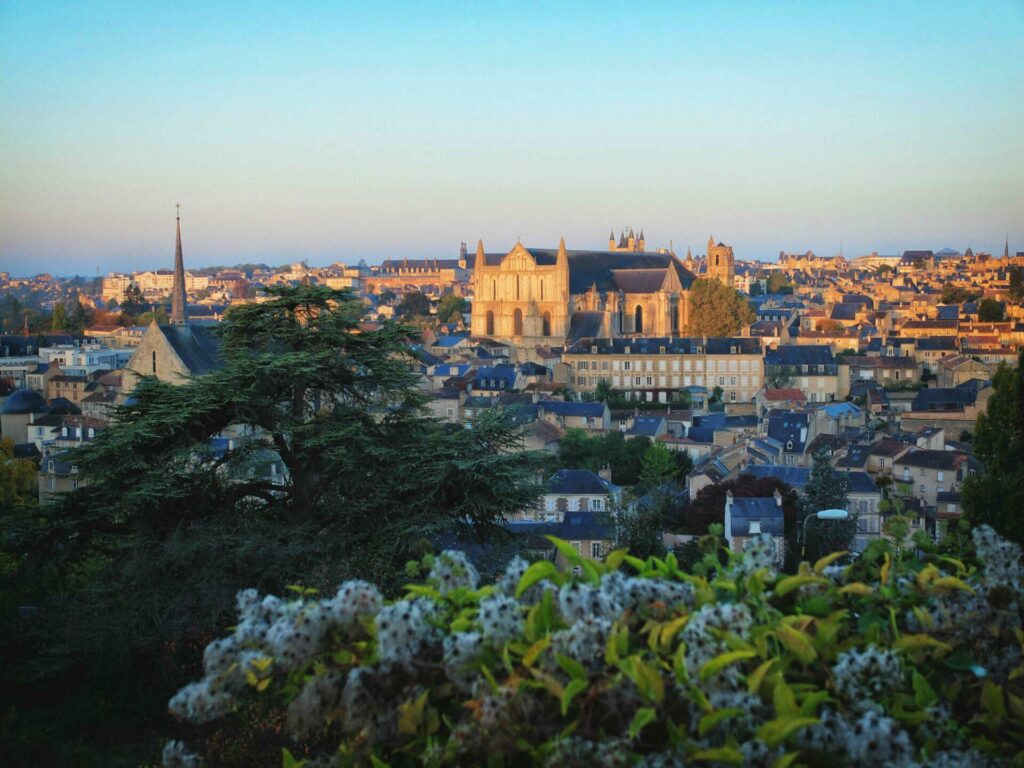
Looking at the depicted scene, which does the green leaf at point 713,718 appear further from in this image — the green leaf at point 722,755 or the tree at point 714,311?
the tree at point 714,311

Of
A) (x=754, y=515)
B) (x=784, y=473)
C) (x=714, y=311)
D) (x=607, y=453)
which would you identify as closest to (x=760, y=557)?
(x=754, y=515)

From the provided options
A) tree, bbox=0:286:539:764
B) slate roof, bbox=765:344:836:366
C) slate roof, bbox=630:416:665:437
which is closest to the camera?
tree, bbox=0:286:539:764

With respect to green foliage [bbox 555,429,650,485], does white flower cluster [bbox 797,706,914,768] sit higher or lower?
higher

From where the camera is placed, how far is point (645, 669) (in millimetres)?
2676

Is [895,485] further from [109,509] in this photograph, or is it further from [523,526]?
[109,509]

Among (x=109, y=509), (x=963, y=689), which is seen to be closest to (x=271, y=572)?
(x=109, y=509)

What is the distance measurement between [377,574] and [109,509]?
3003 mm

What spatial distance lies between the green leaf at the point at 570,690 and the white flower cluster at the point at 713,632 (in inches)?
10.7

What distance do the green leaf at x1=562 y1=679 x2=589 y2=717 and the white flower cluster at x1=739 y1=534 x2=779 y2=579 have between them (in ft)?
2.55

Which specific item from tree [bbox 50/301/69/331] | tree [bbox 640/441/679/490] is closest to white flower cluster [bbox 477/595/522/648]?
tree [bbox 640/441/679/490]

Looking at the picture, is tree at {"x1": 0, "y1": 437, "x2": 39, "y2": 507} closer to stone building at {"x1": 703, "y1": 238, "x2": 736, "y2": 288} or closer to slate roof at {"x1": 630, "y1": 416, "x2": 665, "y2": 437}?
slate roof at {"x1": 630, "y1": 416, "x2": 665, "y2": 437}

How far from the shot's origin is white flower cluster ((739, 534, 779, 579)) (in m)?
3.26

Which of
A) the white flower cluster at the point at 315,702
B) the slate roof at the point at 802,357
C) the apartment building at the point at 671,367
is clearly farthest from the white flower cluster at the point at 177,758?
the slate roof at the point at 802,357

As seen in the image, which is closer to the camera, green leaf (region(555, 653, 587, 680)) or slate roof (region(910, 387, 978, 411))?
green leaf (region(555, 653, 587, 680))
